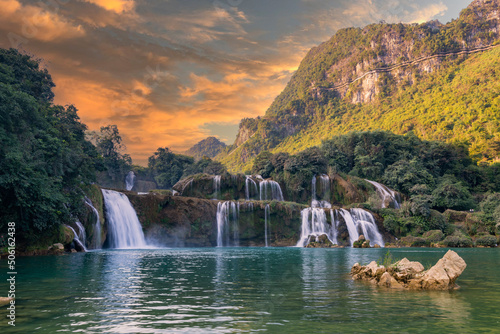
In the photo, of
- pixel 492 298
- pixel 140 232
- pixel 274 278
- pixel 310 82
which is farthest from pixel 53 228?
pixel 310 82

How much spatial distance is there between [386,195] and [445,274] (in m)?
45.2

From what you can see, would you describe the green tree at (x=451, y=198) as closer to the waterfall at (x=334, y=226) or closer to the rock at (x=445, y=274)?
the waterfall at (x=334, y=226)

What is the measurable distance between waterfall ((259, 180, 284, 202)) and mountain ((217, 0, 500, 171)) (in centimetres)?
4087

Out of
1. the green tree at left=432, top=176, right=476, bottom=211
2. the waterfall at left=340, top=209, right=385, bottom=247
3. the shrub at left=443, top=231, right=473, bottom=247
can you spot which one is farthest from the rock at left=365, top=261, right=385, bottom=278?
the green tree at left=432, top=176, right=476, bottom=211

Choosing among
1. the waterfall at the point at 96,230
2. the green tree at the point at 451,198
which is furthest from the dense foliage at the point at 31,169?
the green tree at the point at 451,198

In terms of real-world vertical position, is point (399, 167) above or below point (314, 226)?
above

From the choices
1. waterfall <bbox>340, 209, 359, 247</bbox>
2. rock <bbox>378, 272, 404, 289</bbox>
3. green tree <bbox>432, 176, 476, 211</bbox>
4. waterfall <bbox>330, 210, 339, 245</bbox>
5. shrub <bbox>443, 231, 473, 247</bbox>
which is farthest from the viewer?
green tree <bbox>432, 176, 476, 211</bbox>

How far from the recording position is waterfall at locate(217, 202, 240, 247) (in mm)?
43281

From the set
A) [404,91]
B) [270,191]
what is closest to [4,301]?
[270,191]

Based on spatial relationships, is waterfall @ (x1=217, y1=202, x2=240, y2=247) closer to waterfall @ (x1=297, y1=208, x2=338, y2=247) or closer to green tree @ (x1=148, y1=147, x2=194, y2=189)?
waterfall @ (x1=297, y1=208, x2=338, y2=247)

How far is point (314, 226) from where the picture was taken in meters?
44.4

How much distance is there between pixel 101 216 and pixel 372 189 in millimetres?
40375

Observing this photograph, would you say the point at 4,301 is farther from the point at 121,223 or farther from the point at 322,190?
the point at 322,190

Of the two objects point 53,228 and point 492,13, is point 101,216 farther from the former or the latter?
point 492,13
